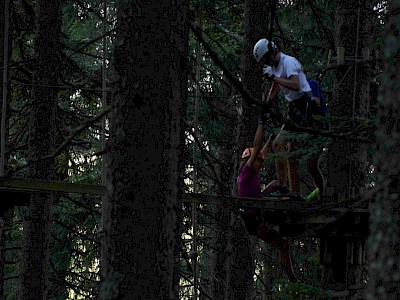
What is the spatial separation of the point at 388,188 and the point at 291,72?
14.9ft

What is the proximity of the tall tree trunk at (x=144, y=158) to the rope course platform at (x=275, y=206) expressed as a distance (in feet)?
6.83

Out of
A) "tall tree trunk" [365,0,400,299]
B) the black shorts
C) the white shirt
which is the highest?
the white shirt

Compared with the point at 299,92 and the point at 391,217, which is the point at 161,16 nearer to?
the point at 391,217

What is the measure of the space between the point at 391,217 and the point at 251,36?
6496mm

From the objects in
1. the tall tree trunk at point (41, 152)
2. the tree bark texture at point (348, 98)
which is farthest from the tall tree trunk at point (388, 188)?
the tall tree trunk at point (41, 152)

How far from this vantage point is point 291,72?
741cm

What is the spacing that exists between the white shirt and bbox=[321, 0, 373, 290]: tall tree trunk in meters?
0.77

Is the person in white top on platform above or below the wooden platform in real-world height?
above

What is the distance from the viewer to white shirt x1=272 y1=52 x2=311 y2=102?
7.42 meters

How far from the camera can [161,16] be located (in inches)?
173

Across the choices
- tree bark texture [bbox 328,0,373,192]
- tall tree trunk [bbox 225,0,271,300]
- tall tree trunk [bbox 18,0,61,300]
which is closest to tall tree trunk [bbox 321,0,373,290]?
tree bark texture [bbox 328,0,373,192]

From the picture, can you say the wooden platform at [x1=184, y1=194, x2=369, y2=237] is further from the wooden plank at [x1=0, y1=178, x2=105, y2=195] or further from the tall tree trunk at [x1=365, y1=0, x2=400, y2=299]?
the tall tree trunk at [x1=365, y1=0, x2=400, y2=299]

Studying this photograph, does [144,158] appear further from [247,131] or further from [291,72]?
[247,131]

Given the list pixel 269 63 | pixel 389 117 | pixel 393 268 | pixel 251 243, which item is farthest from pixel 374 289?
pixel 251 243
